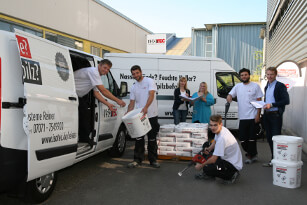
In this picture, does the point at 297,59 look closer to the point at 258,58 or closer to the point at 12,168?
the point at 12,168

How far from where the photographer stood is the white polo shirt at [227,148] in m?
4.34

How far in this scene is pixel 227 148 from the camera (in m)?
4.50

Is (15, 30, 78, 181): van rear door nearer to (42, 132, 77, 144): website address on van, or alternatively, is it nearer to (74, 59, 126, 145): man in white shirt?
(42, 132, 77, 144): website address on van

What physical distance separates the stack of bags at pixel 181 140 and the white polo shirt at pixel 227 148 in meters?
1.24

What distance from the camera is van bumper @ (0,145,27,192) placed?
2898 millimetres

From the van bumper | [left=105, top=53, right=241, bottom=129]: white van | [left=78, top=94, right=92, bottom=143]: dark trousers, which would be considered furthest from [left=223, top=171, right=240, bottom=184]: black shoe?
[left=105, top=53, right=241, bottom=129]: white van

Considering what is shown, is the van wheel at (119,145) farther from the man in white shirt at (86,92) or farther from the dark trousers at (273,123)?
the dark trousers at (273,123)

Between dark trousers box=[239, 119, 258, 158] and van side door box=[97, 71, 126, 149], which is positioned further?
dark trousers box=[239, 119, 258, 158]

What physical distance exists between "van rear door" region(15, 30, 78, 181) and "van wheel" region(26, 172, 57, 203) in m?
0.25

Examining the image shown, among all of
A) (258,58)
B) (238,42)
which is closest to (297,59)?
(238,42)

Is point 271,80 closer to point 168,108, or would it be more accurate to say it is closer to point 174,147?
point 174,147

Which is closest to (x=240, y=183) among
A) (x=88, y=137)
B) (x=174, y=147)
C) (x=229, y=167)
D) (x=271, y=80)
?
(x=229, y=167)

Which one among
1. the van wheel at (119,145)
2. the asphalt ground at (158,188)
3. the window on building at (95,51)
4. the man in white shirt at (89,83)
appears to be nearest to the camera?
the asphalt ground at (158,188)

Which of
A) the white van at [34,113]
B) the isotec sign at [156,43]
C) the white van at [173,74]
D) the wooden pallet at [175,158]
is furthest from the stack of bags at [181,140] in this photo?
the isotec sign at [156,43]
